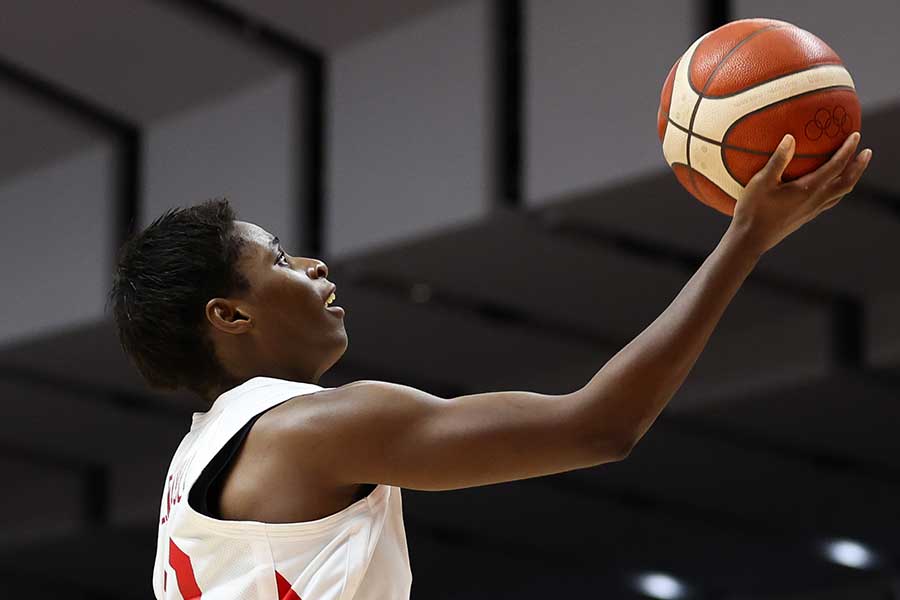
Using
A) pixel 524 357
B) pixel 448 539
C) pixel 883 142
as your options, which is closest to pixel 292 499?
pixel 883 142

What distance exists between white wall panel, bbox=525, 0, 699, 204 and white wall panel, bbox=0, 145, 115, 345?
2.83 m

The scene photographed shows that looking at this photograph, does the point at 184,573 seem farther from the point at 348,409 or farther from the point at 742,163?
the point at 742,163

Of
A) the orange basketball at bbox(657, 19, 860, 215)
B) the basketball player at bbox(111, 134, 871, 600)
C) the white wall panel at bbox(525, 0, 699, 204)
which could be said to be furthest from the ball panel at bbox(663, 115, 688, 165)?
the white wall panel at bbox(525, 0, 699, 204)

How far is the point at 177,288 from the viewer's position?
295cm

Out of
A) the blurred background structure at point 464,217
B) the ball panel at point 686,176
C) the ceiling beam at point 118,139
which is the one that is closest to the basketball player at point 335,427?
the ball panel at point 686,176

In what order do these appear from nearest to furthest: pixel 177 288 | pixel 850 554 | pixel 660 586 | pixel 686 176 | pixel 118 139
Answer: pixel 177 288 → pixel 686 176 → pixel 118 139 → pixel 850 554 → pixel 660 586

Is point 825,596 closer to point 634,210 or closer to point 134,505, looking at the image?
point 134,505

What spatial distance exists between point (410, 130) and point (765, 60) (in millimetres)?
5542

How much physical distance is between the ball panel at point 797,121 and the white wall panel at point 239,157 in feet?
19.7

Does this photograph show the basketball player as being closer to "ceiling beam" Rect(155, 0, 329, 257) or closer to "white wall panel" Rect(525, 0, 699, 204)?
"white wall panel" Rect(525, 0, 699, 204)

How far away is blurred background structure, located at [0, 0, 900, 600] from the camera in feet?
26.7

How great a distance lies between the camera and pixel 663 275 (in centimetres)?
954

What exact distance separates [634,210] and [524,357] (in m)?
2.63

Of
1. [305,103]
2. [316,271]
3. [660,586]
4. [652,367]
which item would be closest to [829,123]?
[652,367]
